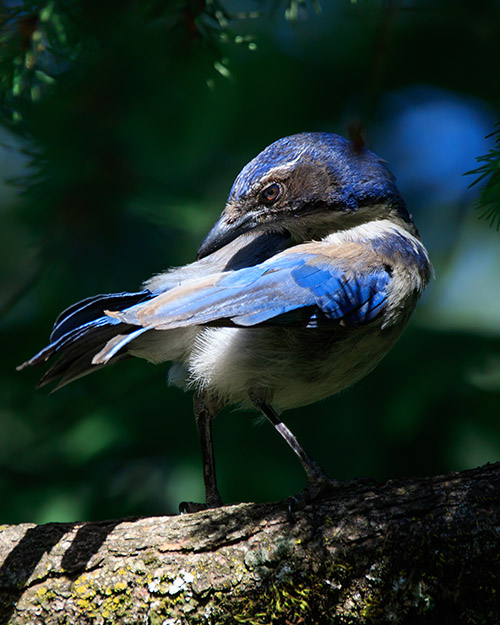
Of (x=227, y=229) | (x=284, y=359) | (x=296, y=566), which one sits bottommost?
(x=296, y=566)

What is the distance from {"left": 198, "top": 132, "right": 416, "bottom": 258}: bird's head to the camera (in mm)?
2926

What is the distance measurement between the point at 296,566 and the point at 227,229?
1.38m

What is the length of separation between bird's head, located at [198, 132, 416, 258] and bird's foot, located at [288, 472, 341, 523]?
1.03 m

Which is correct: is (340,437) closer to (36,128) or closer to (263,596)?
(263,596)

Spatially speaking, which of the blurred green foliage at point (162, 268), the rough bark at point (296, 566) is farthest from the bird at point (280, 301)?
the blurred green foliage at point (162, 268)

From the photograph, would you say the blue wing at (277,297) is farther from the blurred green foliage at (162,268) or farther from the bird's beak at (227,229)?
the blurred green foliage at (162,268)

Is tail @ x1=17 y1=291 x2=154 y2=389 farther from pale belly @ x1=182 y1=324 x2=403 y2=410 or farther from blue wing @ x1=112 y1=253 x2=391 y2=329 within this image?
pale belly @ x1=182 y1=324 x2=403 y2=410

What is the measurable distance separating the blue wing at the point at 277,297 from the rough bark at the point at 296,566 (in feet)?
2.02

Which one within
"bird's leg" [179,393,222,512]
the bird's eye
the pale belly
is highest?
the bird's eye

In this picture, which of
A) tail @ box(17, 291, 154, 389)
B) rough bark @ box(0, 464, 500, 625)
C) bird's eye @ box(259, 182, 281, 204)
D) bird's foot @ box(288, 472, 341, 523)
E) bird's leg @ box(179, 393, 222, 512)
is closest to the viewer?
rough bark @ box(0, 464, 500, 625)

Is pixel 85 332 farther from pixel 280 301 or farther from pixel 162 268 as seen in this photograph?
pixel 162 268

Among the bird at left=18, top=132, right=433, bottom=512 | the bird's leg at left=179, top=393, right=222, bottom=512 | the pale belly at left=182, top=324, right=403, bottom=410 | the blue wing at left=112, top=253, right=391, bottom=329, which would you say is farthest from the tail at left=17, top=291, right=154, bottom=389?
the bird's leg at left=179, top=393, right=222, bottom=512

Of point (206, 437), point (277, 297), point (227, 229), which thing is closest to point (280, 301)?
point (277, 297)

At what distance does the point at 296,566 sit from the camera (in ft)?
6.68
